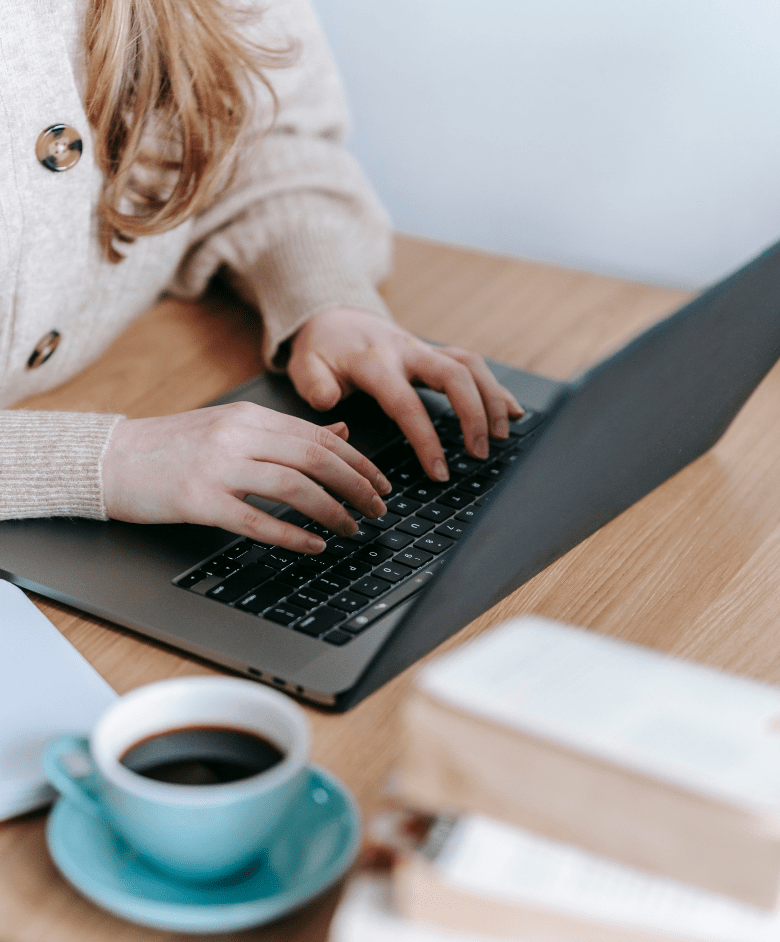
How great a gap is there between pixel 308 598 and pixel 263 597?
2 centimetres

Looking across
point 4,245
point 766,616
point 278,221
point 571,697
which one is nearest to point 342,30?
point 278,221

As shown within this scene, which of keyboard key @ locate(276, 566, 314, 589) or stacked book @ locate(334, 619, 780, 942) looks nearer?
stacked book @ locate(334, 619, 780, 942)

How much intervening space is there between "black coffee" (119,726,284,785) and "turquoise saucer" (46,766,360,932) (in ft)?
0.10

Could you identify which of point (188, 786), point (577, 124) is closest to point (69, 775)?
point (188, 786)

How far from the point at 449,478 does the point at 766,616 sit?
22cm

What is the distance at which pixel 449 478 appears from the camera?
0.65m

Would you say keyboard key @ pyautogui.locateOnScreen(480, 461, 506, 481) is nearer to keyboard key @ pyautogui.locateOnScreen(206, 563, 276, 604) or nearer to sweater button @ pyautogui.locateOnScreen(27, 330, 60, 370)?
keyboard key @ pyautogui.locateOnScreen(206, 563, 276, 604)

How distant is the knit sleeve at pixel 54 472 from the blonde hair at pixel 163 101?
24cm

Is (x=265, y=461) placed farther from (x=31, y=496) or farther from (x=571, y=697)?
(x=571, y=697)

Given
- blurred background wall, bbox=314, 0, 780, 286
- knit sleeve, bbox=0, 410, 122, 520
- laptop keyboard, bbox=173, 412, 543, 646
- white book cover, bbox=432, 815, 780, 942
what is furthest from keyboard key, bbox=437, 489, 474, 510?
blurred background wall, bbox=314, 0, 780, 286

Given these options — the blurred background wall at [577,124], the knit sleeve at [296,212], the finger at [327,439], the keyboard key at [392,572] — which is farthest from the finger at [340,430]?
the blurred background wall at [577,124]

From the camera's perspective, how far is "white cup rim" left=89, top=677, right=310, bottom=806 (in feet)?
1.04

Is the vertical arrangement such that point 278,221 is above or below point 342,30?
below

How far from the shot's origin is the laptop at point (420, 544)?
0.44 metres
